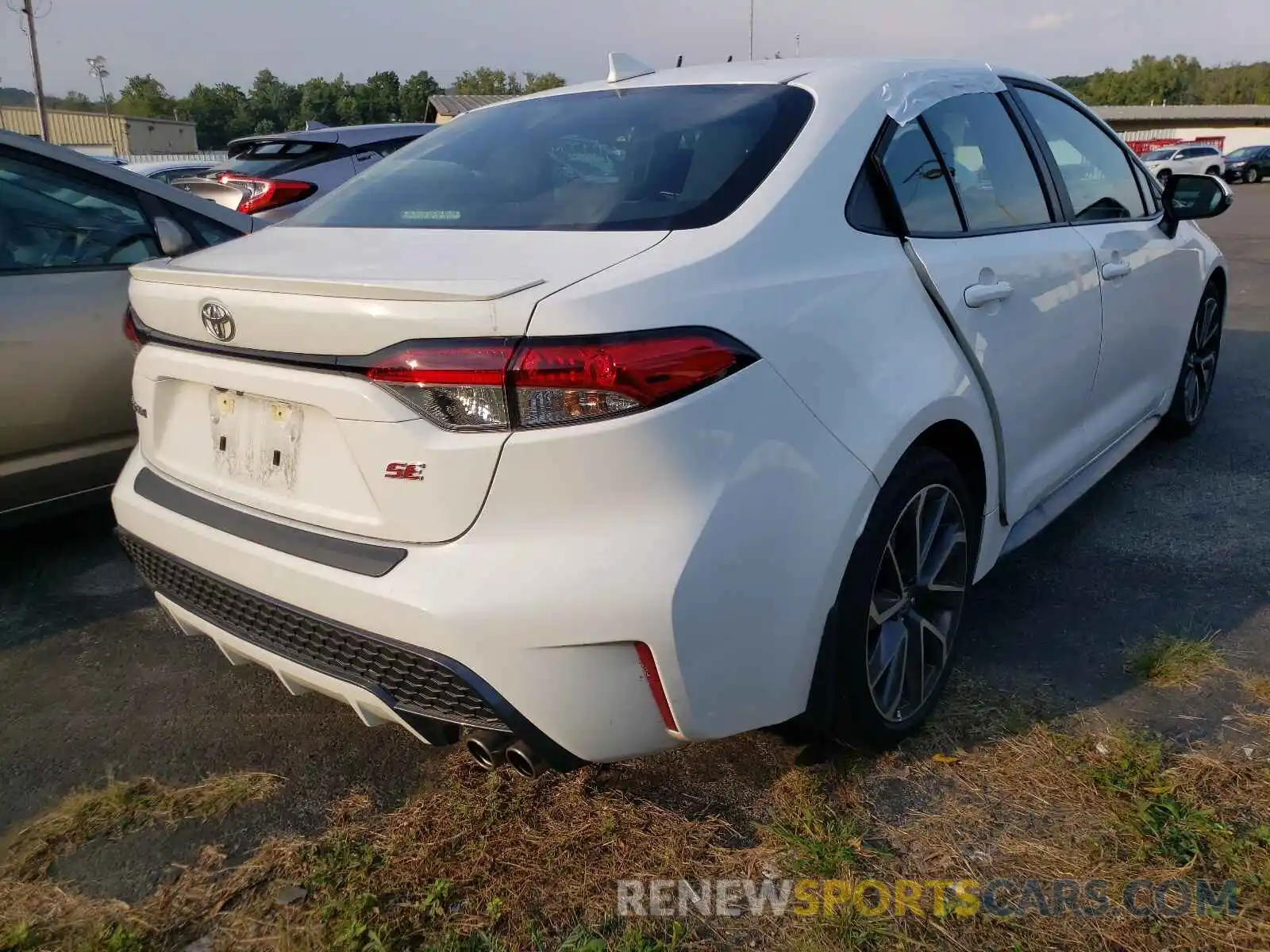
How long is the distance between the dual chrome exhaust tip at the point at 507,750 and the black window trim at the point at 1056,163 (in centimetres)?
232

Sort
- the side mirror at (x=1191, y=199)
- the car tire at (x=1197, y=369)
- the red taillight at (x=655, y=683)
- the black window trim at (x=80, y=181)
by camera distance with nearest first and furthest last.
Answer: the red taillight at (x=655, y=683), the black window trim at (x=80, y=181), the side mirror at (x=1191, y=199), the car tire at (x=1197, y=369)

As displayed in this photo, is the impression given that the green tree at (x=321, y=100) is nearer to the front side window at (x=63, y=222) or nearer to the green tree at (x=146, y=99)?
the green tree at (x=146, y=99)

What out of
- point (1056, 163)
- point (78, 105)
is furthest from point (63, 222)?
point (78, 105)

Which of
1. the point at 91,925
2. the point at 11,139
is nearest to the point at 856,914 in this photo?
the point at 91,925

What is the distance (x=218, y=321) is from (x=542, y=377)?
2.54 ft

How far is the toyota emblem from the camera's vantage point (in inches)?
79.7

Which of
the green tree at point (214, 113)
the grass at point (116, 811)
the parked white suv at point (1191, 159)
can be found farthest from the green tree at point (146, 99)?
the grass at point (116, 811)

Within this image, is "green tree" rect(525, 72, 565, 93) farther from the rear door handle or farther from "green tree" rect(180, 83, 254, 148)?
the rear door handle

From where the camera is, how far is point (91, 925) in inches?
77.8

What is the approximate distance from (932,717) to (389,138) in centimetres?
718

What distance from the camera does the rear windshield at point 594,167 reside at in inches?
84.3

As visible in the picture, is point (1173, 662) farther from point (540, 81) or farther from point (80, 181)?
point (540, 81)

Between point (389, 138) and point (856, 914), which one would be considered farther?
point (389, 138)

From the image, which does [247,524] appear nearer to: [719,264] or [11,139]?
[719,264]
